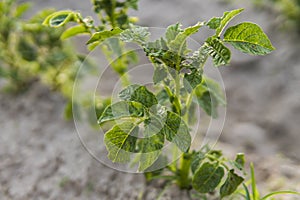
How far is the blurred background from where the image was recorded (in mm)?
1382

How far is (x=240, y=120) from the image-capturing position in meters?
1.90

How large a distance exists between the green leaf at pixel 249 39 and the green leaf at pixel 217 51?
4 centimetres

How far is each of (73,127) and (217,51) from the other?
2.91ft

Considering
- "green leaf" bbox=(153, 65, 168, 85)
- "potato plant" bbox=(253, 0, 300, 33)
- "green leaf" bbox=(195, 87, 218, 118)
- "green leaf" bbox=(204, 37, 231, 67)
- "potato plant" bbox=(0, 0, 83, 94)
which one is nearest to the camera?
"green leaf" bbox=(204, 37, 231, 67)

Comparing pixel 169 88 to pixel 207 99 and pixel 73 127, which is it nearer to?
pixel 207 99

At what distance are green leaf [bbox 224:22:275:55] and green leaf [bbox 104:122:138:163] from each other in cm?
33

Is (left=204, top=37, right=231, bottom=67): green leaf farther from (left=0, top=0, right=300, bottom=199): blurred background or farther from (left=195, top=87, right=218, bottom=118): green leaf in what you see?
(left=0, top=0, right=300, bottom=199): blurred background

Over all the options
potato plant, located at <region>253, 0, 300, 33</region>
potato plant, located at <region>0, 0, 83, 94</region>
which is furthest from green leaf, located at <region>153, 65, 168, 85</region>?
potato plant, located at <region>253, 0, 300, 33</region>

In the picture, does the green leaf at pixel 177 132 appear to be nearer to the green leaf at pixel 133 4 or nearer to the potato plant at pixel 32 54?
the green leaf at pixel 133 4

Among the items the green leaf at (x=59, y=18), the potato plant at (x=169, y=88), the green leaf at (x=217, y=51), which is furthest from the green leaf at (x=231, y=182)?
the green leaf at (x=59, y=18)

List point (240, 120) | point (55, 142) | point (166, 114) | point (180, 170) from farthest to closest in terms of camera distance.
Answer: point (240, 120), point (55, 142), point (180, 170), point (166, 114)

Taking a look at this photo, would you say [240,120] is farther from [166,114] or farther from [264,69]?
[166,114]

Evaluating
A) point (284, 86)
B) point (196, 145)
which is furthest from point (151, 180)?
point (284, 86)

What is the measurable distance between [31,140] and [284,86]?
1276 mm
